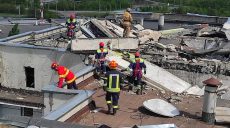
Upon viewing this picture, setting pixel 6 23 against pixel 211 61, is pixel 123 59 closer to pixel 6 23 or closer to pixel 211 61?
pixel 211 61

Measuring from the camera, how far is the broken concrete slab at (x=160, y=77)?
14948 mm

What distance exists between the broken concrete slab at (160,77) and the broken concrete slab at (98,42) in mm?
1042

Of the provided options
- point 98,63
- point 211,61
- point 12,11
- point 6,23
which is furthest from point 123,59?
point 12,11

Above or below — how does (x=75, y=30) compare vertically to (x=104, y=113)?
above

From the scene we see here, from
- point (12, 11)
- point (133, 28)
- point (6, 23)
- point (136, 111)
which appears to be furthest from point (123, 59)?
point (12, 11)

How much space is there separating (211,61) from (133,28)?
7.48m

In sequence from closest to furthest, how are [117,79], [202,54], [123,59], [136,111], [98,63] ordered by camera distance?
[117,79] → [136,111] → [98,63] → [123,59] → [202,54]

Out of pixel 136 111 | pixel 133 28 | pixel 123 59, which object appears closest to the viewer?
pixel 136 111

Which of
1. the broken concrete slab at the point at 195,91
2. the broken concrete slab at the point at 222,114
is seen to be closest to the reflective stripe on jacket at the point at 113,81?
the broken concrete slab at the point at 222,114

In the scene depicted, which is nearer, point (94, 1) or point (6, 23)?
point (6, 23)

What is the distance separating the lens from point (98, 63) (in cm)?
1520

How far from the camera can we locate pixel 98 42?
18.1 meters

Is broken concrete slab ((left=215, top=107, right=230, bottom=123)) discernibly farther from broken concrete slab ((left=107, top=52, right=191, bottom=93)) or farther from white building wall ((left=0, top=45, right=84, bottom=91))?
white building wall ((left=0, top=45, right=84, bottom=91))

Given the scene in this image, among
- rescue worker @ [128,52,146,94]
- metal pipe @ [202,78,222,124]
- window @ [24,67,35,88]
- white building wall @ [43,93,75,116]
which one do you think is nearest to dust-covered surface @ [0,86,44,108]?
window @ [24,67,35,88]
